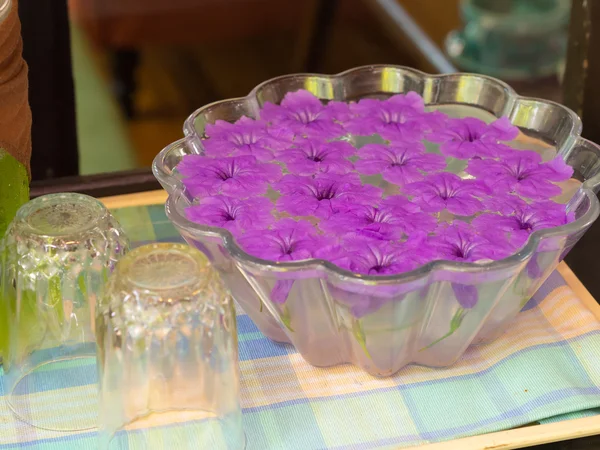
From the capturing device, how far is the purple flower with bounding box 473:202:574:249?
484 millimetres

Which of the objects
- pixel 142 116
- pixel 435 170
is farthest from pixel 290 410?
pixel 142 116

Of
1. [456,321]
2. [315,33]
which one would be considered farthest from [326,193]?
[315,33]

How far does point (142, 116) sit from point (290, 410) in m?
1.40

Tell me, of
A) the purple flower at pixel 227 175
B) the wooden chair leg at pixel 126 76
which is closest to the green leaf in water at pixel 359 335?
the purple flower at pixel 227 175

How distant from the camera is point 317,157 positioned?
0.55m

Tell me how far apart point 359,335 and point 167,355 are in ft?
0.35

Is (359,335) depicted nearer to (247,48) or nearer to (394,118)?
(394,118)

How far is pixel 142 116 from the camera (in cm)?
181

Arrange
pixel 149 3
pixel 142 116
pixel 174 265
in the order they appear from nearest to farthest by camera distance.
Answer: pixel 174 265, pixel 149 3, pixel 142 116

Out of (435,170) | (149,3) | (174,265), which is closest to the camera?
(174,265)

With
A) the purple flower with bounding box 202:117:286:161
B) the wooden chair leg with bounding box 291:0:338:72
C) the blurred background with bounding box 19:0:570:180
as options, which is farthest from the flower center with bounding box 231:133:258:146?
the wooden chair leg with bounding box 291:0:338:72

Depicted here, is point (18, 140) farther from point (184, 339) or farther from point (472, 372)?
point (472, 372)

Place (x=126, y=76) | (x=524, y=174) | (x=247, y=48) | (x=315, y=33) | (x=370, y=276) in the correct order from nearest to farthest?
1. (x=370, y=276)
2. (x=524, y=174)
3. (x=315, y=33)
4. (x=126, y=76)
5. (x=247, y=48)

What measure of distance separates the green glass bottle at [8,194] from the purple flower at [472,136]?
26cm
